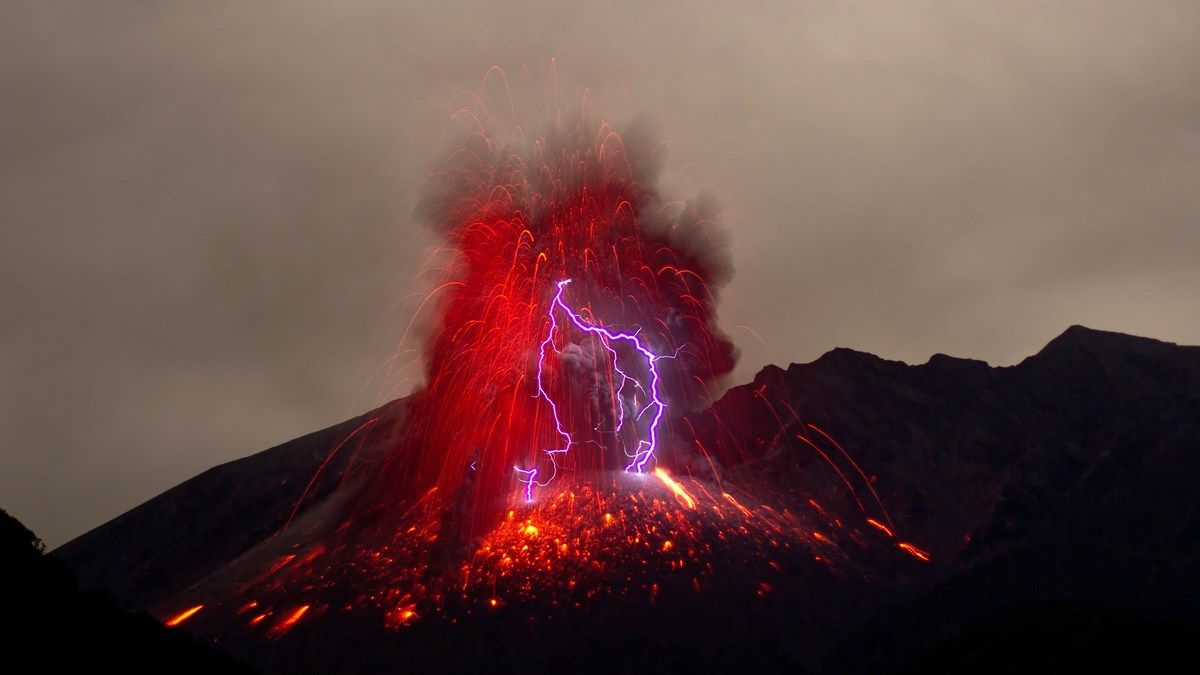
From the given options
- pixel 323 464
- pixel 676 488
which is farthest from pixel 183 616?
pixel 676 488

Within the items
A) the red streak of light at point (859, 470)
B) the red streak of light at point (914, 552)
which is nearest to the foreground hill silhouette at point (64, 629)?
the red streak of light at point (914, 552)

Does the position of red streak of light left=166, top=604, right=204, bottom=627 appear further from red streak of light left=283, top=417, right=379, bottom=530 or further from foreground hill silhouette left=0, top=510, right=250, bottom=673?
foreground hill silhouette left=0, top=510, right=250, bottom=673

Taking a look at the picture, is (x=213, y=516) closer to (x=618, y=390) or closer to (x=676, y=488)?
(x=618, y=390)

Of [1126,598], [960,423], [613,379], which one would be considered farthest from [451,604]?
[960,423]

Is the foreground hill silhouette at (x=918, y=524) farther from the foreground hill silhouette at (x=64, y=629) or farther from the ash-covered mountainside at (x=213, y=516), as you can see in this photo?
the foreground hill silhouette at (x=64, y=629)

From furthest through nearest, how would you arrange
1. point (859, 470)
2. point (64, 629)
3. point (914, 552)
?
1. point (859, 470)
2. point (914, 552)
3. point (64, 629)
